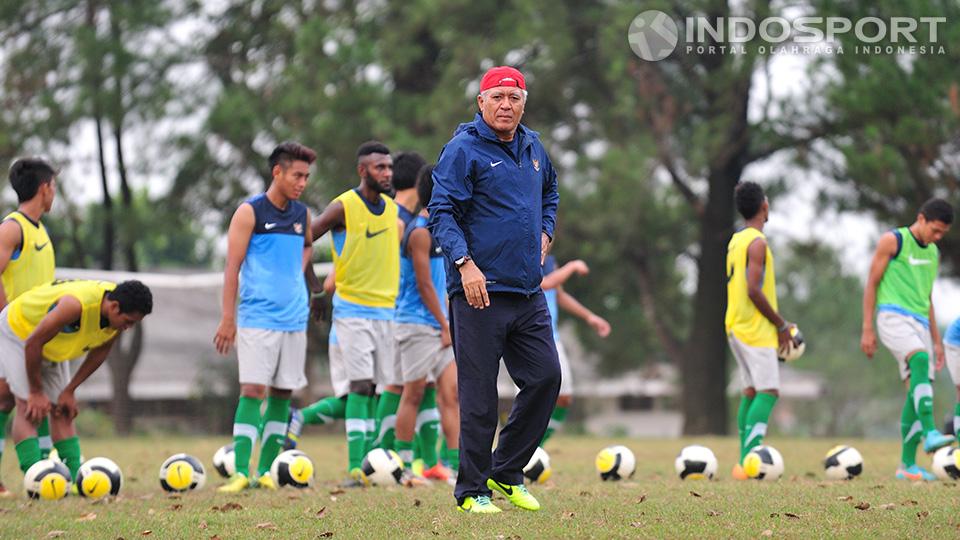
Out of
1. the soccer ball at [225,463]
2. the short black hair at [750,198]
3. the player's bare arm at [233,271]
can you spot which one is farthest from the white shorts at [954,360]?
the soccer ball at [225,463]

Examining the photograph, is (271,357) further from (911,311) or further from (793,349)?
(911,311)

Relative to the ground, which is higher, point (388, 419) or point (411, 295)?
point (411, 295)

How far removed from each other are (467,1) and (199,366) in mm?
12470

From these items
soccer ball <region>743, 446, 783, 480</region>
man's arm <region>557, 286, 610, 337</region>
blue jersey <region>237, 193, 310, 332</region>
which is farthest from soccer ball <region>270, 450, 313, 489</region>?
man's arm <region>557, 286, 610, 337</region>

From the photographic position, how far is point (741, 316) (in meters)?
11.5

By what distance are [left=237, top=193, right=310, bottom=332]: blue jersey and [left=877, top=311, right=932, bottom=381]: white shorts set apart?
193 inches

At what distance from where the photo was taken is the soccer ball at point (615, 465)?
36.0ft

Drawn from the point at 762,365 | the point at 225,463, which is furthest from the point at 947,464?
the point at 225,463

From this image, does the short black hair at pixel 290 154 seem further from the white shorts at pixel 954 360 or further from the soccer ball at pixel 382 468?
the white shorts at pixel 954 360

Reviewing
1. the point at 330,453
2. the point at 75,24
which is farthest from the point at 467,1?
the point at 330,453

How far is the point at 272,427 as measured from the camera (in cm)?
1041

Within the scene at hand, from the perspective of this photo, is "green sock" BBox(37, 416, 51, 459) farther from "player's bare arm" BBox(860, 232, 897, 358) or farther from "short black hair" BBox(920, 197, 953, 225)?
"short black hair" BBox(920, 197, 953, 225)

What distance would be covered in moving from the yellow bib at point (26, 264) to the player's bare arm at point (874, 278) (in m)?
6.72

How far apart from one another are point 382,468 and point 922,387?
4499mm
